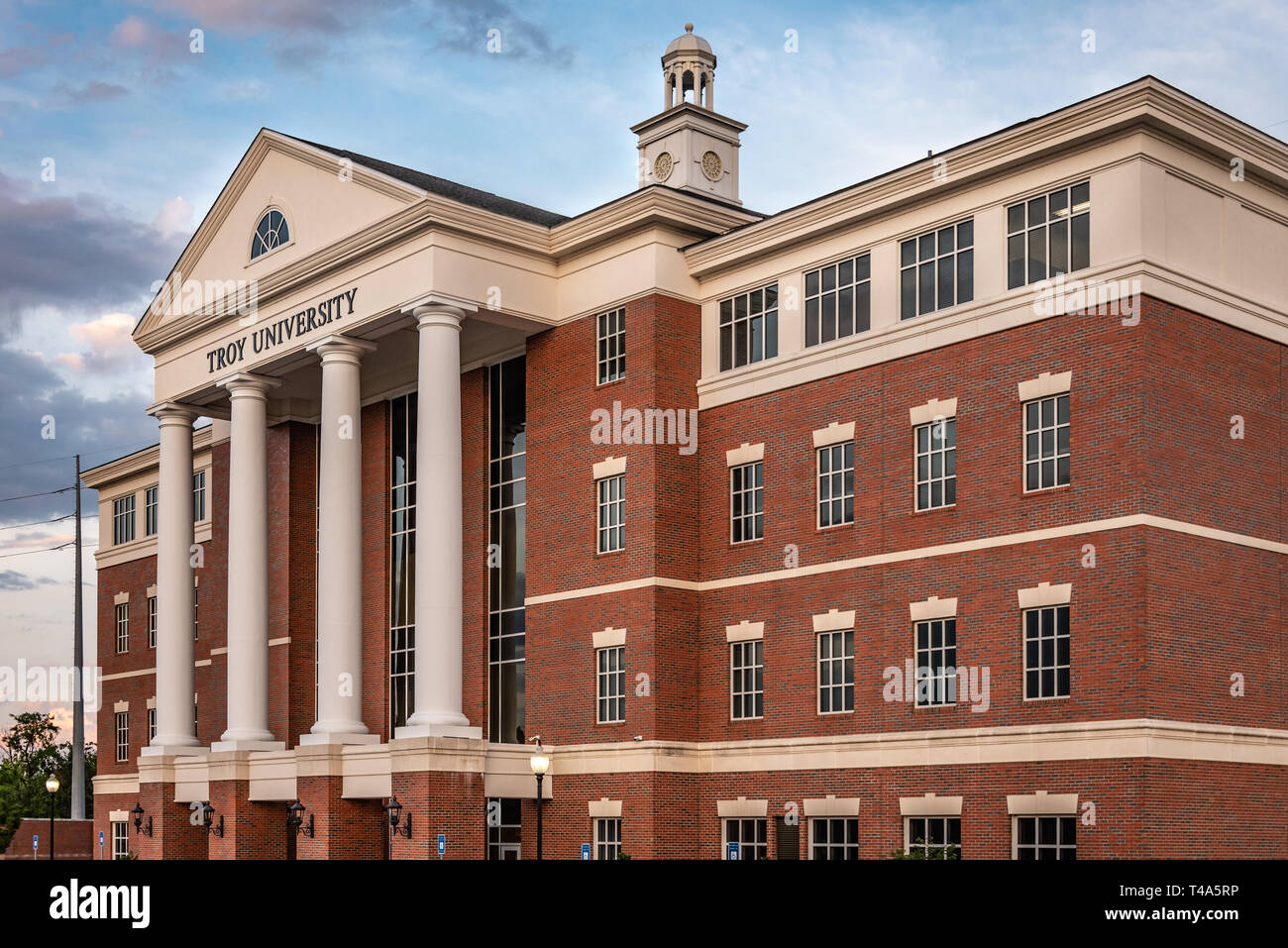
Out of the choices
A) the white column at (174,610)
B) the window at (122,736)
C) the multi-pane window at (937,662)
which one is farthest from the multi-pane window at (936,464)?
the window at (122,736)

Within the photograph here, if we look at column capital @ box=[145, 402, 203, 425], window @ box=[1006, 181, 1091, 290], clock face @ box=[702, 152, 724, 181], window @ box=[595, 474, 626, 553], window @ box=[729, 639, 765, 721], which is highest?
clock face @ box=[702, 152, 724, 181]

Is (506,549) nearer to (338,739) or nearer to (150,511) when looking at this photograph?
(338,739)

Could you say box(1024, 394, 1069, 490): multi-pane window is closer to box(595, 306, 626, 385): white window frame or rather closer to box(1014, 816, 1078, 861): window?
box(1014, 816, 1078, 861): window

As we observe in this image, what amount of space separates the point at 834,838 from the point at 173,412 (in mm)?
26555

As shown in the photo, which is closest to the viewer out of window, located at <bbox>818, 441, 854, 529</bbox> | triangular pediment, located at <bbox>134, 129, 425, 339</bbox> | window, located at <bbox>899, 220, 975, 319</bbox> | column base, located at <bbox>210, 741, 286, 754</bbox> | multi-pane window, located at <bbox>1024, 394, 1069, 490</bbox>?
multi-pane window, located at <bbox>1024, 394, 1069, 490</bbox>

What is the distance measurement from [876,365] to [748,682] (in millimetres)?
8094

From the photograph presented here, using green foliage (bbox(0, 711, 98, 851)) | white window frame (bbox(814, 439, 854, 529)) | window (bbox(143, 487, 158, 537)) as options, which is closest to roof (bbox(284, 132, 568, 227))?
white window frame (bbox(814, 439, 854, 529))

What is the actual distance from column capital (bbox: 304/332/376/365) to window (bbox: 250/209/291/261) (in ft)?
13.8

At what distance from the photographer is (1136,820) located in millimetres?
28578

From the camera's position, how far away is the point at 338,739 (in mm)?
40656

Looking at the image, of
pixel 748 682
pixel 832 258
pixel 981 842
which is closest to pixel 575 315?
pixel 832 258

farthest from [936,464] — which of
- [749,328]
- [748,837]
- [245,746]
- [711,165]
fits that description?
[245,746]

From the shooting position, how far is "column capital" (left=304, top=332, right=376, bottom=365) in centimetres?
4244
